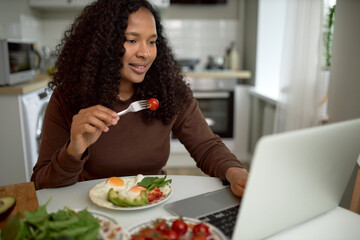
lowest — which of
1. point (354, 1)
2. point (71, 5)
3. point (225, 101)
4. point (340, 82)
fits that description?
point (225, 101)

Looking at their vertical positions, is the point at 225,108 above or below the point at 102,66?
below

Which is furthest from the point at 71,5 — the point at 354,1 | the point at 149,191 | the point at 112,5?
the point at 149,191

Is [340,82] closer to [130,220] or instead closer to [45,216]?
[130,220]

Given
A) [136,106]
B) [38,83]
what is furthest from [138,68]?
[38,83]

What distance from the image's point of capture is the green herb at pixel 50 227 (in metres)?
0.59

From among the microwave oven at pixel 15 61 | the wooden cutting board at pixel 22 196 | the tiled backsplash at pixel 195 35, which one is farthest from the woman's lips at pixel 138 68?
the tiled backsplash at pixel 195 35

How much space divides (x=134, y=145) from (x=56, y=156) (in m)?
0.32

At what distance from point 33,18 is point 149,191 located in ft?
10.5

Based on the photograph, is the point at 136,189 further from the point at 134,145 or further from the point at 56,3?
the point at 56,3

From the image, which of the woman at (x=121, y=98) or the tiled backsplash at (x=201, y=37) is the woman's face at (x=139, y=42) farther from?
the tiled backsplash at (x=201, y=37)

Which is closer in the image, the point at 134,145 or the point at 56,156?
the point at 56,156

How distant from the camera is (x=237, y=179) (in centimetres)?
97

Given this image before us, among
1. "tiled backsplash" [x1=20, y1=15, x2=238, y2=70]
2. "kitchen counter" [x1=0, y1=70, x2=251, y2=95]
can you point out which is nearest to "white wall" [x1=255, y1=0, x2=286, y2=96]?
"kitchen counter" [x1=0, y1=70, x2=251, y2=95]

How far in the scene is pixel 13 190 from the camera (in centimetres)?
93
